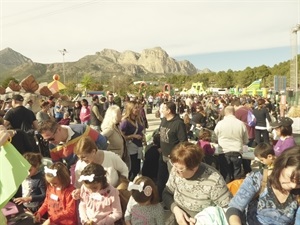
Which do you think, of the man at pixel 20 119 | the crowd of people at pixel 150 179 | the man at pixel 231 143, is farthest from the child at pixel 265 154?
the man at pixel 20 119

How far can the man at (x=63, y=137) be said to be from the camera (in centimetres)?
345

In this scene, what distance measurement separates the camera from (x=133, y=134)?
5.34 metres

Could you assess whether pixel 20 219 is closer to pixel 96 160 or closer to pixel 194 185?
pixel 96 160

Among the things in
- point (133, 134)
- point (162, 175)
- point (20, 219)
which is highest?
point (133, 134)

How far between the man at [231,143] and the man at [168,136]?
1203 mm

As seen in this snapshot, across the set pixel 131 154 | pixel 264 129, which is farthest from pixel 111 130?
pixel 264 129

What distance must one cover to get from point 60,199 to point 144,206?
0.94 meters

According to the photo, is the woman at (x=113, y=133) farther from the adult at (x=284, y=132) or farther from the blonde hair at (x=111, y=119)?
the adult at (x=284, y=132)

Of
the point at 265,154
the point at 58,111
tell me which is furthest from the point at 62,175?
the point at 58,111

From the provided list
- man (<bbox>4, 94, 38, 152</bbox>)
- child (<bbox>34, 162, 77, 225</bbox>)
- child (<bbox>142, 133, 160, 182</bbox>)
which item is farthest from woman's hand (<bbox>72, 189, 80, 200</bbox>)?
man (<bbox>4, 94, 38, 152</bbox>)

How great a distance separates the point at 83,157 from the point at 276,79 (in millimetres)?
17726

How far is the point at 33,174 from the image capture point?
3.57m

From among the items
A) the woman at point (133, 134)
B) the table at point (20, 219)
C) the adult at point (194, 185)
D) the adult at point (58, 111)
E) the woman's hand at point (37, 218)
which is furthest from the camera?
the adult at point (58, 111)

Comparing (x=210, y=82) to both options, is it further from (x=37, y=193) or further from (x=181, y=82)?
(x=37, y=193)
